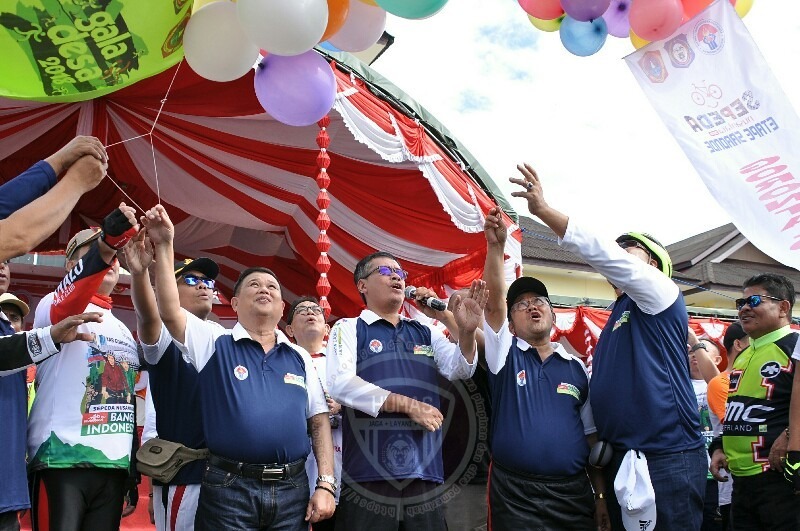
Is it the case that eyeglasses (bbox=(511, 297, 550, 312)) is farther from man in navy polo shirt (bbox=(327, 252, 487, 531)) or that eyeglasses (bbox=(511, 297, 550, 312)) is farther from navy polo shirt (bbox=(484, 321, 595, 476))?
man in navy polo shirt (bbox=(327, 252, 487, 531))

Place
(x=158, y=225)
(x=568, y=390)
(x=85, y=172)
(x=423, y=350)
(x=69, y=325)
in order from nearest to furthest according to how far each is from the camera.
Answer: (x=85, y=172) → (x=69, y=325) → (x=158, y=225) → (x=568, y=390) → (x=423, y=350)

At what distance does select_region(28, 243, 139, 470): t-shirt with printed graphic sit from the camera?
3.04m

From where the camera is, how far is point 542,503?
3082 millimetres

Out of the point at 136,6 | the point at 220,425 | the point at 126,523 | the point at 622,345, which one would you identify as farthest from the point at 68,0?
the point at 126,523

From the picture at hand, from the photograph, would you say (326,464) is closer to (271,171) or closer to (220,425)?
(220,425)

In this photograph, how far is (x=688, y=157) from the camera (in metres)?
3.47

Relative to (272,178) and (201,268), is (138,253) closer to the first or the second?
(201,268)

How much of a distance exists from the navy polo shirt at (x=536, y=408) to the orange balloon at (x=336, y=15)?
67.9 inches

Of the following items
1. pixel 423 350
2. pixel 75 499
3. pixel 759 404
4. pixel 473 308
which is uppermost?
pixel 473 308

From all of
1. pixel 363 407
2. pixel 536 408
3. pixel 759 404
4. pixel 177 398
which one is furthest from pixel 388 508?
pixel 759 404

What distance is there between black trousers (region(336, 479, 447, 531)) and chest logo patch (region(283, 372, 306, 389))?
481 mm

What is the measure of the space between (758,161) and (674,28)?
2.87 feet

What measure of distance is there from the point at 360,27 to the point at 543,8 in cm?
99

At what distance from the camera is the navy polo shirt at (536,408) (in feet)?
10.3
